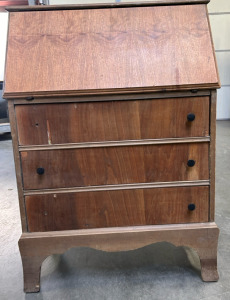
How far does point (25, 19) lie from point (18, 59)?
20 cm

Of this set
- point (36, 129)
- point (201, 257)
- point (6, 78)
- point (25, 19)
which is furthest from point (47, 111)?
point (201, 257)

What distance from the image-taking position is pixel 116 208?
137 centimetres

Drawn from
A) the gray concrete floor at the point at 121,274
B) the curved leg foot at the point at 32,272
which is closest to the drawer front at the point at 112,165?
the curved leg foot at the point at 32,272

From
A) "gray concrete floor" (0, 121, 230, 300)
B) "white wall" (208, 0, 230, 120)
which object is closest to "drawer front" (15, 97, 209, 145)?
"gray concrete floor" (0, 121, 230, 300)

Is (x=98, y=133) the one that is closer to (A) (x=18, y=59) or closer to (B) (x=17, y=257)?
(A) (x=18, y=59)

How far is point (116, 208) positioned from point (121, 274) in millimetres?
410

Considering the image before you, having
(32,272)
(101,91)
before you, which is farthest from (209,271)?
(101,91)

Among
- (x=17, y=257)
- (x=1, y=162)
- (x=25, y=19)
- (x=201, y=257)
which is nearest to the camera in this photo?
(x=25, y=19)

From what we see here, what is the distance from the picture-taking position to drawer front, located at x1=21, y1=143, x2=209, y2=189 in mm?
1314

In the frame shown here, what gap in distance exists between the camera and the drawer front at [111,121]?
1.27 metres

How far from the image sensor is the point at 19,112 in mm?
1267

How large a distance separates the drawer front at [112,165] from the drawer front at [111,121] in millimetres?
55

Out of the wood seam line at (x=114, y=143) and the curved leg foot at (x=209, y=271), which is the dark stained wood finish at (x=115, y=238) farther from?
the wood seam line at (x=114, y=143)

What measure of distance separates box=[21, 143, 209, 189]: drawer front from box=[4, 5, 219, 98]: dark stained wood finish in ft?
0.83
